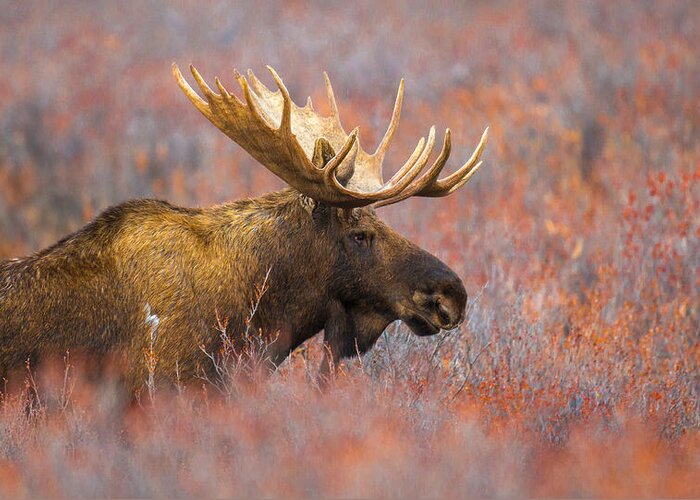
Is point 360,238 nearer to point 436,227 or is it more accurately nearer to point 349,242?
point 349,242

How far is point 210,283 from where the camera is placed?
507 centimetres

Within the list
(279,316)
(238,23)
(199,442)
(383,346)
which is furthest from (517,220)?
(238,23)

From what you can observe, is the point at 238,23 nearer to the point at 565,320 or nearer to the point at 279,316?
the point at 565,320

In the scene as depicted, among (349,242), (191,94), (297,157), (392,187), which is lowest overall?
(349,242)

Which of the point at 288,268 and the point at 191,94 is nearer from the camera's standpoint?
the point at 191,94

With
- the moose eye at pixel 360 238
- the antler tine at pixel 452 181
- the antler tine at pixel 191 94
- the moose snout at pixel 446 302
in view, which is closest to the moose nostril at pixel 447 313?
the moose snout at pixel 446 302

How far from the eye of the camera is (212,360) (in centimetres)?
493

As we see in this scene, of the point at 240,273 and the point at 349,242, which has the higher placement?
the point at 349,242

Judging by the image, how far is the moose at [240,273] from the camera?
489 cm

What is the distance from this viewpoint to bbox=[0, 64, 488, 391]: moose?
16.0 feet

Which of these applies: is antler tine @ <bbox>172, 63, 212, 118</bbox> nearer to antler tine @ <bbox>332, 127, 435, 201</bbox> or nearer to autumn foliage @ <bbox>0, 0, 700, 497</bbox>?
antler tine @ <bbox>332, 127, 435, 201</bbox>

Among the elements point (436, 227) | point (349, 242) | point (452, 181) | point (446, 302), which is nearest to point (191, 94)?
point (349, 242)

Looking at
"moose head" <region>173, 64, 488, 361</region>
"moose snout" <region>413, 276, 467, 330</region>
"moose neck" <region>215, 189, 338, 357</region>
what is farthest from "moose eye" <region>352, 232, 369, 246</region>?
"moose snout" <region>413, 276, 467, 330</region>

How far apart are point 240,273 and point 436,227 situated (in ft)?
15.6
